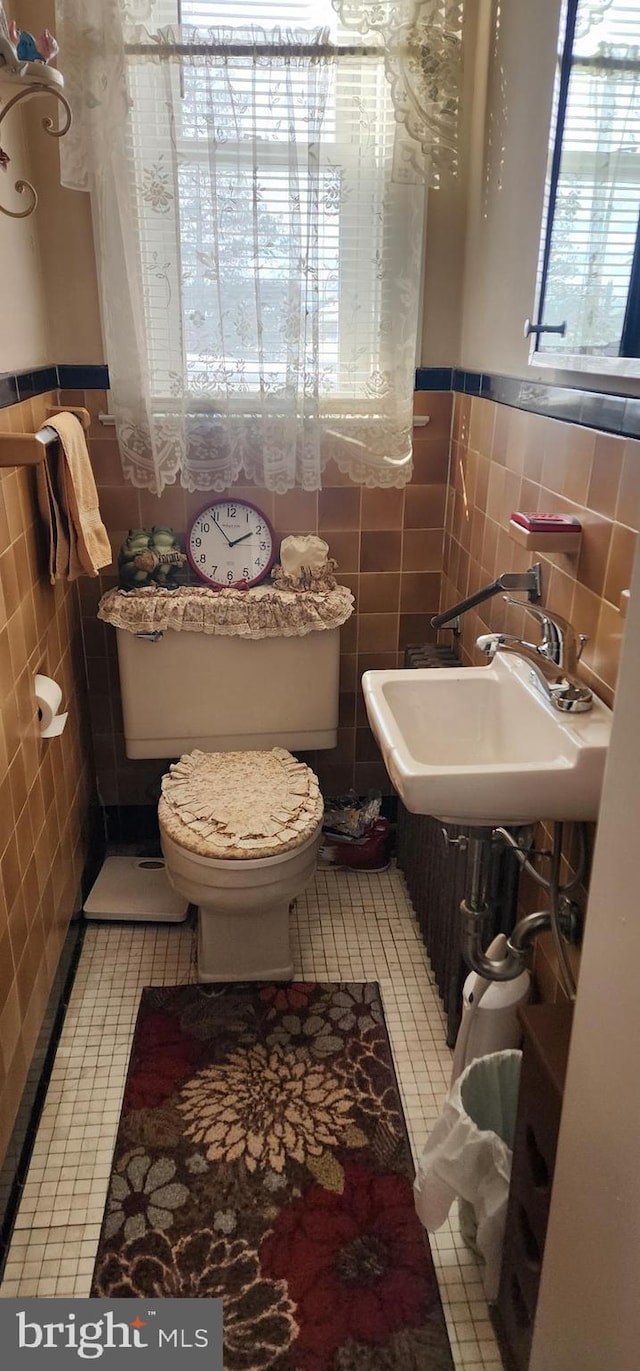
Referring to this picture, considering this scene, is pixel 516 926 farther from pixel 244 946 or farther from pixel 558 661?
pixel 244 946

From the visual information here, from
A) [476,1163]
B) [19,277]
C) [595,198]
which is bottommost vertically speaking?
[476,1163]

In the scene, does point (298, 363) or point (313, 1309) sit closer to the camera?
point (313, 1309)

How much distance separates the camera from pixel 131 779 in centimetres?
255

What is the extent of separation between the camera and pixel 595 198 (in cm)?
131

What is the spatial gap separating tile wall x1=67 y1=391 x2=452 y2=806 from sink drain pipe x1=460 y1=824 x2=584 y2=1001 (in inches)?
39.8

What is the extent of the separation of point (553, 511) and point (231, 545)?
0.99 meters

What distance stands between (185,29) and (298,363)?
686 mm

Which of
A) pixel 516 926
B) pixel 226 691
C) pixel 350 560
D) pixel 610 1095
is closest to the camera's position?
pixel 610 1095

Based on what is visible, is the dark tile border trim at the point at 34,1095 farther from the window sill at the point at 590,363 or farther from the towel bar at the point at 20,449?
the window sill at the point at 590,363

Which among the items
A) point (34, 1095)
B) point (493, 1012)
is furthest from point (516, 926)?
→ point (34, 1095)

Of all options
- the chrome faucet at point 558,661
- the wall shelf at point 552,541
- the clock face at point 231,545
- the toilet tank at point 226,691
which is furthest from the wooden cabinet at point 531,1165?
the clock face at point 231,545

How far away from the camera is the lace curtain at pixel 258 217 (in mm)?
1854

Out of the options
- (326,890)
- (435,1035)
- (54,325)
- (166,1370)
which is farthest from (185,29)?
(166,1370)

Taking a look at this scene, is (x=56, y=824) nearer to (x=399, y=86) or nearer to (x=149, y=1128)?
(x=149, y=1128)
